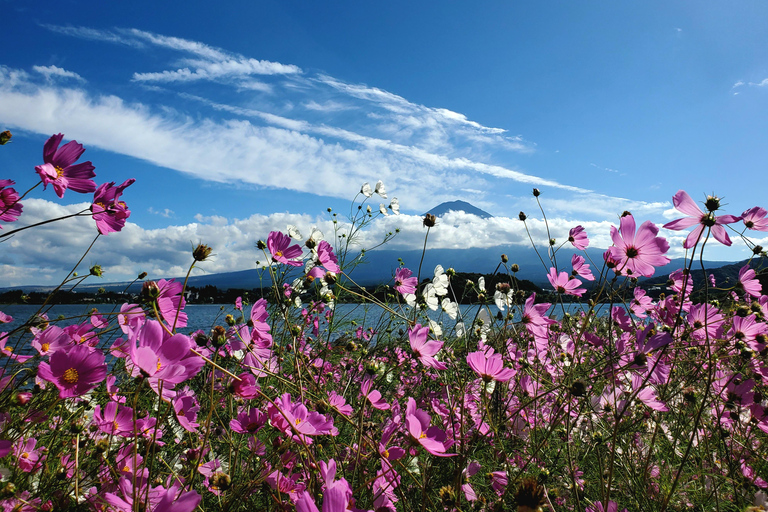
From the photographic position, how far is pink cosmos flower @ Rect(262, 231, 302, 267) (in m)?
1.14

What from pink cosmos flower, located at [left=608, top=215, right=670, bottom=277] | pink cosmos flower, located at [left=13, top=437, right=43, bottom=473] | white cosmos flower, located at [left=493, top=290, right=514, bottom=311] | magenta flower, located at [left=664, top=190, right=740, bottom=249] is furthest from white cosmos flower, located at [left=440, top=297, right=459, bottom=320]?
pink cosmos flower, located at [left=13, top=437, right=43, bottom=473]

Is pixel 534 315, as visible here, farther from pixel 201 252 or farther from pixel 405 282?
pixel 201 252

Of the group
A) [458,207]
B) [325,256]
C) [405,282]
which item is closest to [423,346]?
[325,256]

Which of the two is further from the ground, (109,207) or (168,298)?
(109,207)

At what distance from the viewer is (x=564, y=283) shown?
1.48 m

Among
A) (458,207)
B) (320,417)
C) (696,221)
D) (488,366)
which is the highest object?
(458,207)

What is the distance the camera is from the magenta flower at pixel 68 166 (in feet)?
2.73

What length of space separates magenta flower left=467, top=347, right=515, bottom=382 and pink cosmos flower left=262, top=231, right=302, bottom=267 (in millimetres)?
581

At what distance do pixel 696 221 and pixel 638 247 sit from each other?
5.5 inches

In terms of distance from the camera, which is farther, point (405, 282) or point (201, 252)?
point (405, 282)

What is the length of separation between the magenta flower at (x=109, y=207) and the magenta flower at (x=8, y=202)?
13 cm

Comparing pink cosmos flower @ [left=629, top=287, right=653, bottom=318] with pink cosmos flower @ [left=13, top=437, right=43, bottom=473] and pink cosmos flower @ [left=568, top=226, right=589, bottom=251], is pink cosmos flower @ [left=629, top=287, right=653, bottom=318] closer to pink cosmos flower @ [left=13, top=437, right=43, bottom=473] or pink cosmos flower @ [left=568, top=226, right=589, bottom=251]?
pink cosmos flower @ [left=568, top=226, right=589, bottom=251]

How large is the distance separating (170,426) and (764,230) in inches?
76.1

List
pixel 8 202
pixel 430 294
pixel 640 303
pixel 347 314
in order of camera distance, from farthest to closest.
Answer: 1. pixel 347 314
2. pixel 640 303
3. pixel 430 294
4. pixel 8 202
